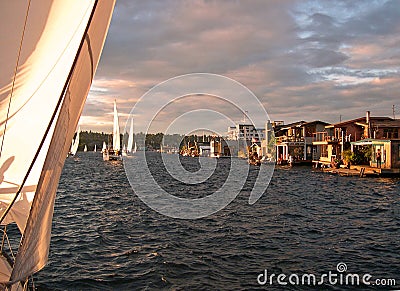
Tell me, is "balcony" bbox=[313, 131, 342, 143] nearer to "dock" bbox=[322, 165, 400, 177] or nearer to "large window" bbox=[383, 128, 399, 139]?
"large window" bbox=[383, 128, 399, 139]

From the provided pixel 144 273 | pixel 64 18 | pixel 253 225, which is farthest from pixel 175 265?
pixel 64 18

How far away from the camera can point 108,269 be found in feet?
39.3

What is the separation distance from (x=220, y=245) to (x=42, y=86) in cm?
1213

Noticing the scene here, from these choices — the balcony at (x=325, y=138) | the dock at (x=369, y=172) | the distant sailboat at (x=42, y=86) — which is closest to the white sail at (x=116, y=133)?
the balcony at (x=325, y=138)

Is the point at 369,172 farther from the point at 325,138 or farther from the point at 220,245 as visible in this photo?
the point at 220,245

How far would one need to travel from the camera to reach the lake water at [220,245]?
1121cm

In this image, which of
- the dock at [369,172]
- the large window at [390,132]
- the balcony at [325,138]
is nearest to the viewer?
the dock at [369,172]

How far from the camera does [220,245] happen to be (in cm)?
1470

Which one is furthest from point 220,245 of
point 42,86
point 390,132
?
point 390,132
